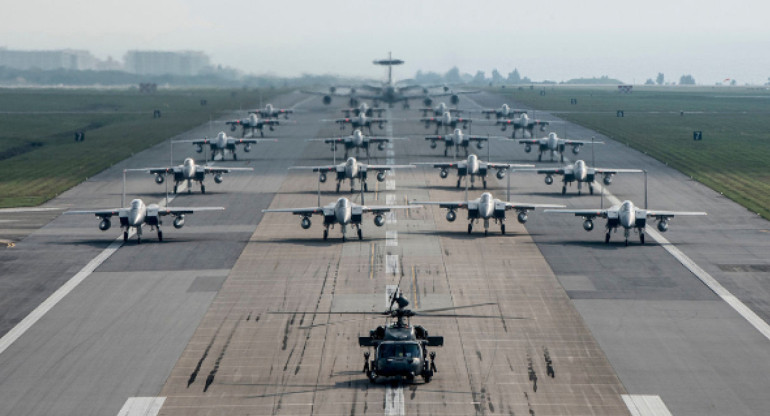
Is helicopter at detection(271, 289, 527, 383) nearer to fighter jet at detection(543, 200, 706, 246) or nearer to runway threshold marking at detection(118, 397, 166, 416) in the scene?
runway threshold marking at detection(118, 397, 166, 416)

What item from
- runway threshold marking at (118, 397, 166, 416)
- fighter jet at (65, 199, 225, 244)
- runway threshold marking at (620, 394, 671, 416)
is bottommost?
runway threshold marking at (118, 397, 166, 416)

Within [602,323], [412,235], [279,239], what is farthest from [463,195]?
[602,323]

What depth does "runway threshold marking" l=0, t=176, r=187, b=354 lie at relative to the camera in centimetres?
5681

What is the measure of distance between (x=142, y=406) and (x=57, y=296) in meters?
24.4

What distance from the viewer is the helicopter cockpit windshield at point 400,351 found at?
45.3m

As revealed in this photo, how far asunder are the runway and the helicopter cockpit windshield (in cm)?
204

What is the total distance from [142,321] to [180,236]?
28767 mm

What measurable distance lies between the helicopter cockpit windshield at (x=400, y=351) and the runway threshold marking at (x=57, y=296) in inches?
927

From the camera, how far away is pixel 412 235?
88.1 meters

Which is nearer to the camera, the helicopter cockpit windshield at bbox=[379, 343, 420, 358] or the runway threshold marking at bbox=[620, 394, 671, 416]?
the runway threshold marking at bbox=[620, 394, 671, 416]

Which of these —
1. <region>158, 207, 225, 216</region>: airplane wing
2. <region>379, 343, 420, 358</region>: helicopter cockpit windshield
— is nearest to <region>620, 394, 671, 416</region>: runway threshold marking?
<region>379, 343, 420, 358</region>: helicopter cockpit windshield

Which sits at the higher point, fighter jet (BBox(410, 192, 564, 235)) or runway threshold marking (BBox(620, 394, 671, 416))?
fighter jet (BBox(410, 192, 564, 235))

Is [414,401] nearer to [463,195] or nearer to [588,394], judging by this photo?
[588,394]

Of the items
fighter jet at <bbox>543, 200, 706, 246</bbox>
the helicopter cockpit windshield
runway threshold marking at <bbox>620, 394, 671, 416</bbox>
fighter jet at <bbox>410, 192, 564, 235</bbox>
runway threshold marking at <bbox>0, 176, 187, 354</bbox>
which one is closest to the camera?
runway threshold marking at <bbox>620, 394, 671, 416</bbox>
